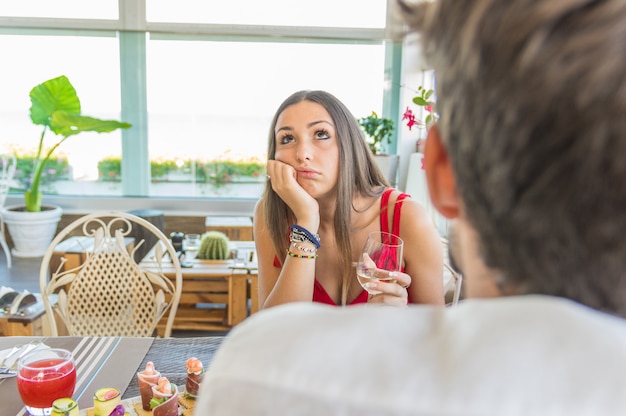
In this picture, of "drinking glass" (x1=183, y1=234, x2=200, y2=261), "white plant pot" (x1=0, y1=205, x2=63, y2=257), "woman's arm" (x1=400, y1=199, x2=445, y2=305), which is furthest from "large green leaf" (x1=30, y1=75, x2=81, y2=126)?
"woman's arm" (x1=400, y1=199, x2=445, y2=305)

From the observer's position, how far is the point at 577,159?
0.32 m

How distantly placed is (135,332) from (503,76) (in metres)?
1.95

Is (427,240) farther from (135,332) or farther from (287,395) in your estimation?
(287,395)

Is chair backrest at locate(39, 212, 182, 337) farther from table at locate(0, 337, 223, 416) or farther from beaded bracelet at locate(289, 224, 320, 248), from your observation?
beaded bracelet at locate(289, 224, 320, 248)

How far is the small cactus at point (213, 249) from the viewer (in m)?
3.73

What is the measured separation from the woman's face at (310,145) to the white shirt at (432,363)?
4.31 ft

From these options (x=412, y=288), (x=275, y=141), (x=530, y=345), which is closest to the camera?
(x=530, y=345)

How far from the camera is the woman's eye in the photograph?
1659 millimetres

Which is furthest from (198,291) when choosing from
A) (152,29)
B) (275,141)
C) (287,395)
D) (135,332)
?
(152,29)

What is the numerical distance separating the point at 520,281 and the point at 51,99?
572 centimetres

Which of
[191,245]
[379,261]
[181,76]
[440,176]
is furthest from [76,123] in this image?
[440,176]

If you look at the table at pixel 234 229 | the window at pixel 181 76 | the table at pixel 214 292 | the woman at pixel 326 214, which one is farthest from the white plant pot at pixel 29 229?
the woman at pixel 326 214

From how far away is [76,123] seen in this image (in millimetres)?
5141

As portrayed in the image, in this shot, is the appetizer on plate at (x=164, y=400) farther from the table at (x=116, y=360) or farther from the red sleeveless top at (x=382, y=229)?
the red sleeveless top at (x=382, y=229)
